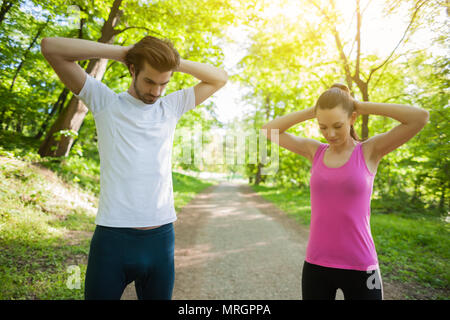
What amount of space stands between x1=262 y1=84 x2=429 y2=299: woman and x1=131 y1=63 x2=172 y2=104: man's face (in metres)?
1.12

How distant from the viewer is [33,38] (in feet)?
28.3

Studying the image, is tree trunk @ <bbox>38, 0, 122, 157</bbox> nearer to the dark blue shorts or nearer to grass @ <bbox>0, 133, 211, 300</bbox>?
grass @ <bbox>0, 133, 211, 300</bbox>

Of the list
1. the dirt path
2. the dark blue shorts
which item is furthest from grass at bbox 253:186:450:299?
the dark blue shorts

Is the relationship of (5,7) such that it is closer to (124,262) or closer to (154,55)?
(154,55)

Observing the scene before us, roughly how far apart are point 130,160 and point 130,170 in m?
0.06

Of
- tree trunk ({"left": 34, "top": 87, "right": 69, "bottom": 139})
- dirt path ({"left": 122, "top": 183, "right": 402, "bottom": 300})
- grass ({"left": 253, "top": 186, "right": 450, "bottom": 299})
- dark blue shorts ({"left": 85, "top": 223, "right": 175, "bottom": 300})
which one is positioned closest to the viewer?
dark blue shorts ({"left": 85, "top": 223, "right": 175, "bottom": 300})

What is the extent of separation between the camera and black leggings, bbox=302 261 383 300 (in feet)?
5.73

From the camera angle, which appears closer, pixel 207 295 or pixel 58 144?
pixel 207 295

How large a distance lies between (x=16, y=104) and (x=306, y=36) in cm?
979

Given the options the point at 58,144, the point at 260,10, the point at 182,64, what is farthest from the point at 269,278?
the point at 58,144

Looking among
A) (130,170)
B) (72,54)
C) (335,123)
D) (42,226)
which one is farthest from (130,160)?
(42,226)

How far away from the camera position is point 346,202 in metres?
1.82

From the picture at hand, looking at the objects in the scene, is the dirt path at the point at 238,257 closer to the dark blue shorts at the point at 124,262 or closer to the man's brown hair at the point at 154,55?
the dark blue shorts at the point at 124,262

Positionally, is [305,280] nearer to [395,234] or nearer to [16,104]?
[395,234]
